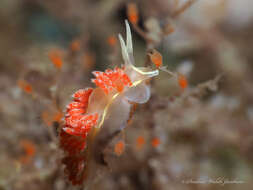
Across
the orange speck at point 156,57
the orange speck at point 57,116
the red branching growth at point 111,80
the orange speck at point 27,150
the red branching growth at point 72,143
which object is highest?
the orange speck at point 27,150

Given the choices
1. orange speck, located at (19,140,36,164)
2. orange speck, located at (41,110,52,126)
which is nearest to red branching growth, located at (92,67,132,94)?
orange speck, located at (41,110,52,126)

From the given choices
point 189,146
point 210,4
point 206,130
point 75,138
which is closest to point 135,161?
point 189,146

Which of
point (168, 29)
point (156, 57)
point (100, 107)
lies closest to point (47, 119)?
point (100, 107)

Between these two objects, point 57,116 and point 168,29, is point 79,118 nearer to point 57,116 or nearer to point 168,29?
point 57,116

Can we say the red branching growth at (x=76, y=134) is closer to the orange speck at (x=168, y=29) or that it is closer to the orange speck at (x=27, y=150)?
the orange speck at (x=168, y=29)

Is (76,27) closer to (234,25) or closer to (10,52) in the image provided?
(10,52)

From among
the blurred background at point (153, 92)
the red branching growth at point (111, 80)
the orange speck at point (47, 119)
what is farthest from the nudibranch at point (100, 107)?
the orange speck at point (47, 119)
